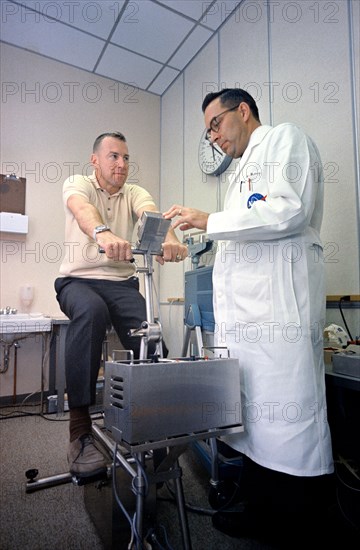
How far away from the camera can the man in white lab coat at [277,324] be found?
0.98 metres

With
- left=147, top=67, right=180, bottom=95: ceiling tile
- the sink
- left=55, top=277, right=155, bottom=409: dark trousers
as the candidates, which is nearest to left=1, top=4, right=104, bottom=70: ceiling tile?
left=147, top=67, right=180, bottom=95: ceiling tile

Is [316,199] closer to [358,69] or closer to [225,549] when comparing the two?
[358,69]

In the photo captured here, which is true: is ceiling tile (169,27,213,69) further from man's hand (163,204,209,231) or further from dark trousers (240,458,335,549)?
dark trousers (240,458,335,549)

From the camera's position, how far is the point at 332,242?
1701mm

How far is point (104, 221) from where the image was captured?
1.61 m

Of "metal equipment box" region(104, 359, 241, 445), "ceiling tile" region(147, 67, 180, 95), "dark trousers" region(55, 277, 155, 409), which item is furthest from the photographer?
"ceiling tile" region(147, 67, 180, 95)

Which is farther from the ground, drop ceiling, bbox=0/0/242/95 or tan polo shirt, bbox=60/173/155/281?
drop ceiling, bbox=0/0/242/95

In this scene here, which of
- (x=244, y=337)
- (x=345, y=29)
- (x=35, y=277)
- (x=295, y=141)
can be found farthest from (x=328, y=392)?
(x=35, y=277)

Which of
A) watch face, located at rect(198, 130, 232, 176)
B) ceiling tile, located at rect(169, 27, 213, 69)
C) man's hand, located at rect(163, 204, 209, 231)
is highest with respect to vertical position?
ceiling tile, located at rect(169, 27, 213, 69)

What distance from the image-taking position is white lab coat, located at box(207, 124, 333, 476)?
0.98 metres

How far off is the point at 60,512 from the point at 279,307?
3.64ft

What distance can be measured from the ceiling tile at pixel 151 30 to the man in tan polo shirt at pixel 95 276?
1748 millimetres

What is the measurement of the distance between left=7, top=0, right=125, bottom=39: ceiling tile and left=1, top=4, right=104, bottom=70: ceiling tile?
45 millimetres

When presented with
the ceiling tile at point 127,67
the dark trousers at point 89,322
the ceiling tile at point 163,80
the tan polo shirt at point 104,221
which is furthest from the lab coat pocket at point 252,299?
the ceiling tile at point 163,80
